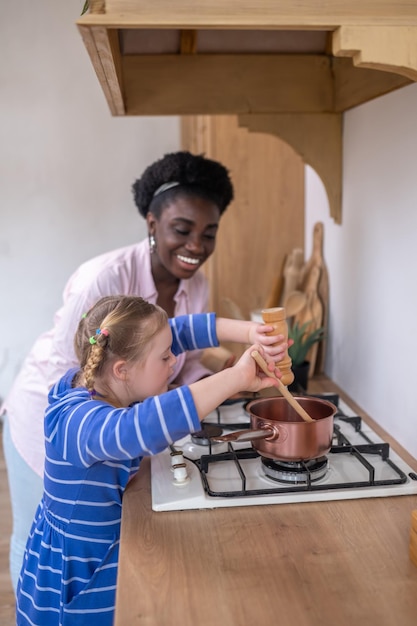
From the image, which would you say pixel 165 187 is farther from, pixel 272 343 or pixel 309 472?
pixel 309 472

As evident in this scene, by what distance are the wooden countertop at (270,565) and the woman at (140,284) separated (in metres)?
0.51

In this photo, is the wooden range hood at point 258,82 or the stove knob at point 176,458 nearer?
the stove knob at point 176,458

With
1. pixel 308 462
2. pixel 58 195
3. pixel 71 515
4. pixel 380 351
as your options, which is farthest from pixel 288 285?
pixel 58 195

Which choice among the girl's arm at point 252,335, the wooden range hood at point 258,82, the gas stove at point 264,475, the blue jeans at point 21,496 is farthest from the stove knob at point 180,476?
the wooden range hood at point 258,82

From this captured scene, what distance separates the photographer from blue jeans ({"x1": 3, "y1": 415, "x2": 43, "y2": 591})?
1.50 meters

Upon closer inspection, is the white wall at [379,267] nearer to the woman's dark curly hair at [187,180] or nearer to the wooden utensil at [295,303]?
the wooden utensil at [295,303]

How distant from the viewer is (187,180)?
1.57 meters

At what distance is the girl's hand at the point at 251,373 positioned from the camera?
3.17ft

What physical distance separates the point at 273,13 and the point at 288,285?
3.91 feet

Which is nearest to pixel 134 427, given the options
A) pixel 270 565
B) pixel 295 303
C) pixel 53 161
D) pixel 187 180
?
pixel 270 565

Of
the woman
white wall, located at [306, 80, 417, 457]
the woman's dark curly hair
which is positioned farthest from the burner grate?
the woman's dark curly hair

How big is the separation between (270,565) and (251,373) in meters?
0.27

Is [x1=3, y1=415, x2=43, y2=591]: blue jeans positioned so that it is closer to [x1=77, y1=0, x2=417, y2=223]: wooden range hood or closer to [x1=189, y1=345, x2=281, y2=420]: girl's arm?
[x1=189, y1=345, x2=281, y2=420]: girl's arm

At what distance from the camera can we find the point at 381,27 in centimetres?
81
